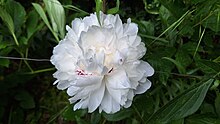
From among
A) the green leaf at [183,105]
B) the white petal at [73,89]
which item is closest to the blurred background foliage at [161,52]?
Result: the green leaf at [183,105]

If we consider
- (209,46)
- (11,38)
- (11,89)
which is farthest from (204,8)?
(11,89)

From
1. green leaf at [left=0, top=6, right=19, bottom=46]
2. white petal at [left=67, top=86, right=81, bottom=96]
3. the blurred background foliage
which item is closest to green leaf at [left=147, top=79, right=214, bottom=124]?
the blurred background foliage

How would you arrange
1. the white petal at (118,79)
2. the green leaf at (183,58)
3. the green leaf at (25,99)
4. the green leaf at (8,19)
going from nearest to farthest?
the white petal at (118,79), the green leaf at (183,58), the green leaf at (8,19), the green leaf at (25,99)

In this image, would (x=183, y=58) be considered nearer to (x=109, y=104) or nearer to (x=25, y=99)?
(x=109, y=104)

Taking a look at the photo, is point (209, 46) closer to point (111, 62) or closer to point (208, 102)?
point (208, 102)

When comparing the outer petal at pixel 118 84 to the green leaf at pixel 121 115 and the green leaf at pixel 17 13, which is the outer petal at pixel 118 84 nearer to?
the green leaf at pixel 121 115

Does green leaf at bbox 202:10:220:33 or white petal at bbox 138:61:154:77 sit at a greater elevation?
green leaf at bbox 202:10:220:33

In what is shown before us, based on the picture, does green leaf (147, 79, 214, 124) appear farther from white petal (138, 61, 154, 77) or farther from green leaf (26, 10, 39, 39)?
green leaf (26, 10, 39, 39)
